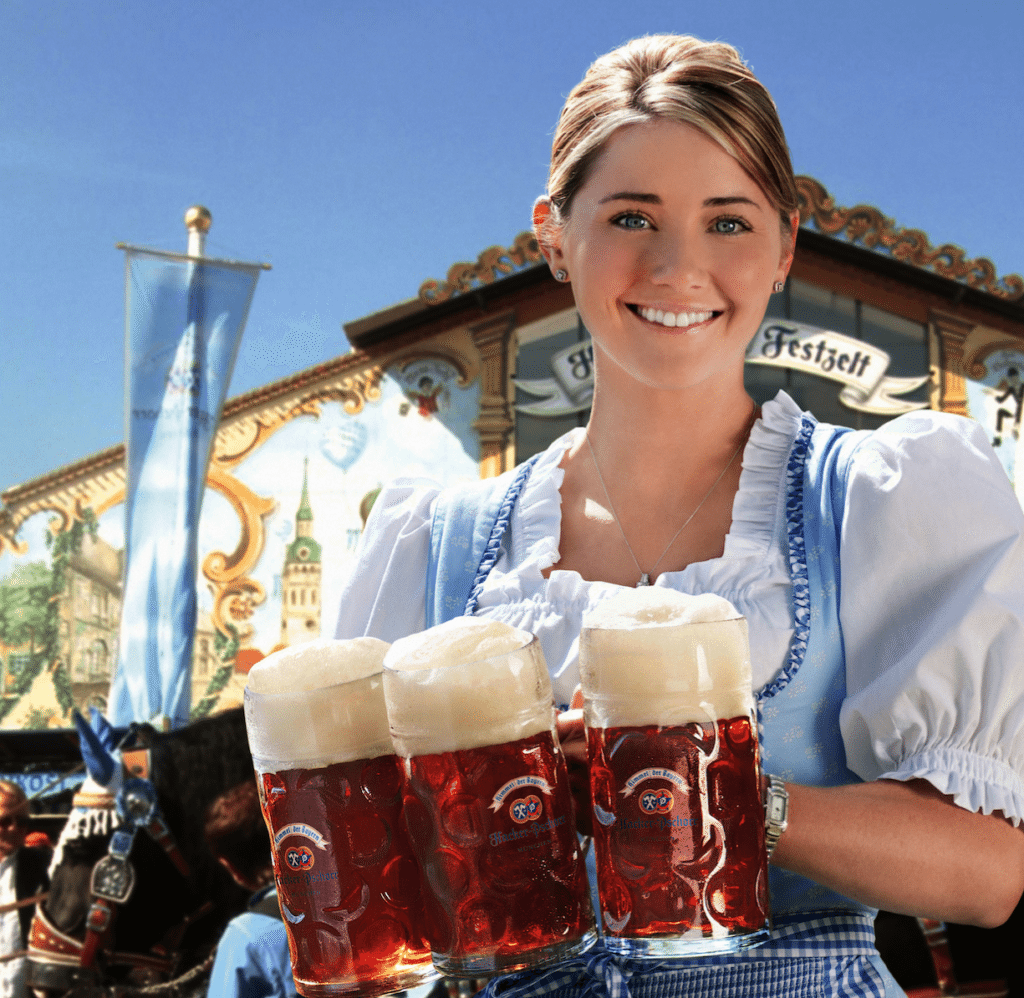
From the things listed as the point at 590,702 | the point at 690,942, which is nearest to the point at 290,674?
the point at 590,702

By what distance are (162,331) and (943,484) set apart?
494cm

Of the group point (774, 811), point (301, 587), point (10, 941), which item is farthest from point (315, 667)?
point (301, 587)

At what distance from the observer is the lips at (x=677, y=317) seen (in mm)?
999

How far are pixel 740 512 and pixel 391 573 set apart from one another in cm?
39

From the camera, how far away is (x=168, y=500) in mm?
5105

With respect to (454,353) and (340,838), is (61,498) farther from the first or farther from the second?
(340,838)

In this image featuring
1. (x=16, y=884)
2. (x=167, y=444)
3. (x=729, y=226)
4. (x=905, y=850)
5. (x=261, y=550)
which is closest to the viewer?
(x=905, y=850)

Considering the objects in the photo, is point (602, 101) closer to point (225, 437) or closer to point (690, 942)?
point (690, 942)

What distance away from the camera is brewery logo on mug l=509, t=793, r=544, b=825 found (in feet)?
2.25

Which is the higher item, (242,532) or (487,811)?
(242,532)

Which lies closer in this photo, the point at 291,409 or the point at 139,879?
the point at 139,879

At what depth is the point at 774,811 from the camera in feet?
2.42

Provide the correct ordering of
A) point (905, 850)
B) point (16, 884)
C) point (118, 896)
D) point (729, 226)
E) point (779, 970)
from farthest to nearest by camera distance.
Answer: point (16, 884) → point (118, 896) → point (729, 226) → point (779, 970) → point (905, 850)

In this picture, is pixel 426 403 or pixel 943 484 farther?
pixel 426 403
